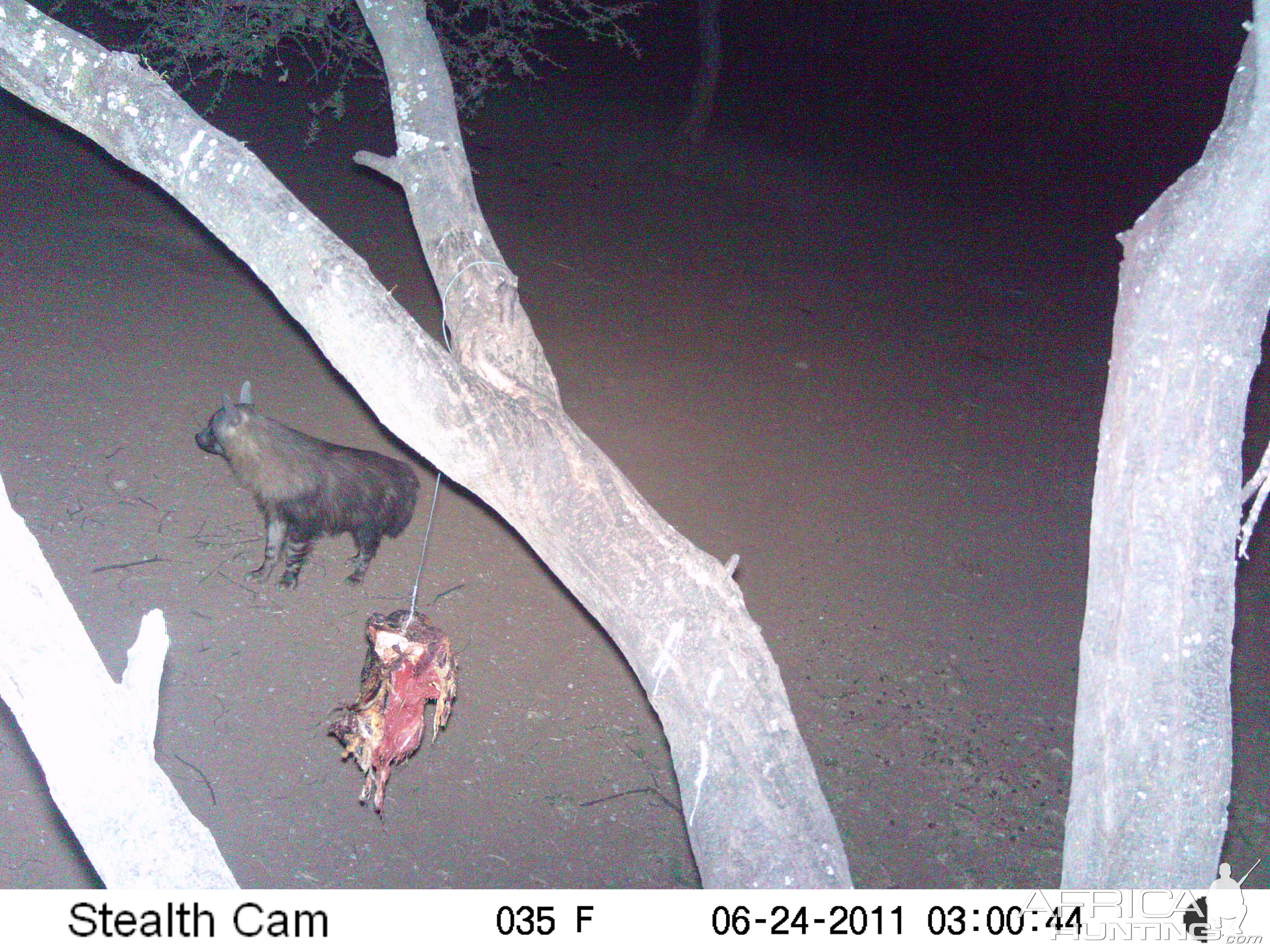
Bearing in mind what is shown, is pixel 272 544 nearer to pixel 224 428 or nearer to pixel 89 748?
pixel 224 428

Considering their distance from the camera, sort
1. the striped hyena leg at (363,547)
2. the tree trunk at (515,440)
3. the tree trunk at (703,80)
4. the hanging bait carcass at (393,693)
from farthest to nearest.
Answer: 1. the tree trunk at (703,80)
2. the striped hyena leg at (363,547)
3. the hanging bait carcass at (393,693)
4. the tree trunk at (515,440)

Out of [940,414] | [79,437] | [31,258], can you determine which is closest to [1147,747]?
[79,437]

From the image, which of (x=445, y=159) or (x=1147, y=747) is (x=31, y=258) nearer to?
(x=445, y=159)

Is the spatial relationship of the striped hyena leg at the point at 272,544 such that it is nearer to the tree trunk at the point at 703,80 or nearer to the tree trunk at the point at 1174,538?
the tree trunk at the point at 1174,538

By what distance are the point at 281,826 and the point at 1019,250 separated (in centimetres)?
1095

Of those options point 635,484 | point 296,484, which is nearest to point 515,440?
point 296,484

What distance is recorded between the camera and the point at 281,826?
4363 mm

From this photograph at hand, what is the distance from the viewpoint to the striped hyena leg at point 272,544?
18.2 ft

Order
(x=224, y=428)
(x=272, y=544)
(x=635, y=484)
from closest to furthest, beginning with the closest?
(x=224, y=428) < (x=272, y=544) < (x=635, y=484)

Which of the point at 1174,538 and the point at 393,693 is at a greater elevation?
the point at 1174,538

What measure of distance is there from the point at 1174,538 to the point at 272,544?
4675 mm

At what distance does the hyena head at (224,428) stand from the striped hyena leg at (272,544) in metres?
0.41

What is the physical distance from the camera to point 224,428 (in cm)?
543

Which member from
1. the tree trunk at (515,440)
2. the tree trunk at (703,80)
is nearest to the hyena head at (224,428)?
the tree trunk at (515,440)
